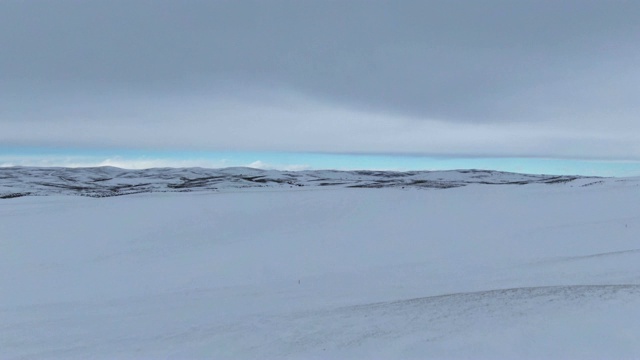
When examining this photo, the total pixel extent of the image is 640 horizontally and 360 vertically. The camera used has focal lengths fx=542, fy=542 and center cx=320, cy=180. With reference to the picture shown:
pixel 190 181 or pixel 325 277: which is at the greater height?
pixel 190 181

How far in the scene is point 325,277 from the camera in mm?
12461

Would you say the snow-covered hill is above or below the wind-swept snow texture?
above

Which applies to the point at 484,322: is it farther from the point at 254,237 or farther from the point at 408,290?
the point at 254,237

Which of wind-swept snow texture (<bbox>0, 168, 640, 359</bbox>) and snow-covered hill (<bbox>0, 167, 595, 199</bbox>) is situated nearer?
wind-swept snow texture (<bbox>0, 168, 640, 359</bbox>)

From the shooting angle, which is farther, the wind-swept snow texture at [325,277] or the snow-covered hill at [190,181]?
the snow-covered hill at [190,181]

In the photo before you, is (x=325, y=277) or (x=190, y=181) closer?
(x=325, y=277)

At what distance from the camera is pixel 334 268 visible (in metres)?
13.5

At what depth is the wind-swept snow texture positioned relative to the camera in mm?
7090

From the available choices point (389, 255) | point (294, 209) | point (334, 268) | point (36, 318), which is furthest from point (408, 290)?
point (294, 209)

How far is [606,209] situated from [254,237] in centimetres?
1385

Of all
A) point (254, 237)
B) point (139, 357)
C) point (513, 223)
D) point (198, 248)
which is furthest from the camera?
point (513, 223)

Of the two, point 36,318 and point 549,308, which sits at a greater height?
point 549,308

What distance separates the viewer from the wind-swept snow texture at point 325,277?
7.09 metres

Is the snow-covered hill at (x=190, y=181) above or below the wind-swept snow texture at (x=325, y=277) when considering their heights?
above
